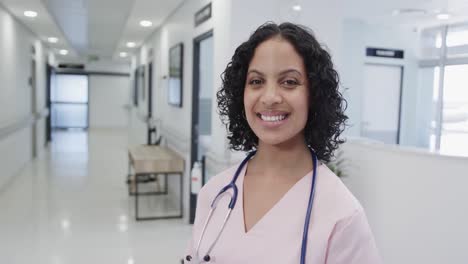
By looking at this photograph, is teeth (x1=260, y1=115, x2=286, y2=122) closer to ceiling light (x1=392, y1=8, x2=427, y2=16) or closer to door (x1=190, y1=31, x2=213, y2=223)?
door (x1=190, y1=31, x2=213, y2=223)

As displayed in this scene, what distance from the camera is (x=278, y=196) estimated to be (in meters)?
1.04

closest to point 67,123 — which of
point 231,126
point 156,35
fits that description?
point 156,35

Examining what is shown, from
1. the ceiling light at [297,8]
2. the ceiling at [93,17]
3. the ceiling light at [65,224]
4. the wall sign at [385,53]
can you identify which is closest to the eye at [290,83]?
the ceiling light at [297,8]

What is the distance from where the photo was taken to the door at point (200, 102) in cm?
476

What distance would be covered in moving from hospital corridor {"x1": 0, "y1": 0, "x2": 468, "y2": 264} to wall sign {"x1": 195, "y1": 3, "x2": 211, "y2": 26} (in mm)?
41

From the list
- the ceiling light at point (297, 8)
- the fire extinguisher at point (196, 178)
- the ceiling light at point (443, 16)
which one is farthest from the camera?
the ceiling light at point (443, 16)

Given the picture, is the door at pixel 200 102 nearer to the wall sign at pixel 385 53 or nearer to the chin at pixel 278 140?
the wall sign at pixel 385 53

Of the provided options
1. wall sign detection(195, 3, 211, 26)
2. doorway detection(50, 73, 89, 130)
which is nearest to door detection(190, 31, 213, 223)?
wall sign detection(195, 3, 211, 26)

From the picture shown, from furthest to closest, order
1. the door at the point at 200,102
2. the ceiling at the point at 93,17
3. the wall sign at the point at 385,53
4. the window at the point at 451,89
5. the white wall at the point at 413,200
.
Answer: the wall sign at the point at 385,53 → the ceiling at the point at 93,17 → the window at the point at 451,89 → the door at the point at 200,102 → the white wall at the point at 413,200

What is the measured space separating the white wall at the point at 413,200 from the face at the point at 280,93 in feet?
6.54

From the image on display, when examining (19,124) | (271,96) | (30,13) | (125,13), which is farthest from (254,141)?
(19,124)

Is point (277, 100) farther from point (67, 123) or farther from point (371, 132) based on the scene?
point (67, 123)

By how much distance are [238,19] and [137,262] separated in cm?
227

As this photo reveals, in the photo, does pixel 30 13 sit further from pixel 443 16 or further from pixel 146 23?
pixel 443 16
